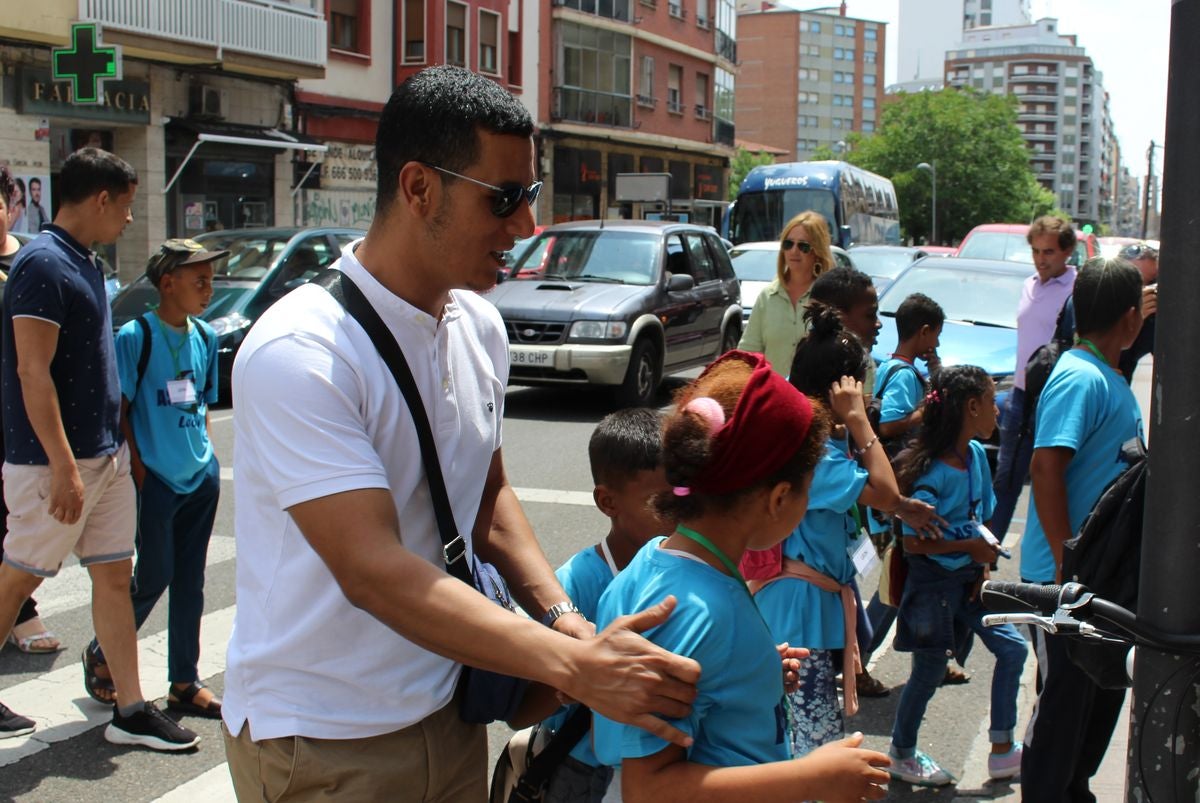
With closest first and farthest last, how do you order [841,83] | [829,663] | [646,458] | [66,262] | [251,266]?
1. [646,458]
2. [829,663]
3. [66,262]
4. [251,266]
5. [841,83]

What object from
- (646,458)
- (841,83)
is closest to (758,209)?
(646,458)

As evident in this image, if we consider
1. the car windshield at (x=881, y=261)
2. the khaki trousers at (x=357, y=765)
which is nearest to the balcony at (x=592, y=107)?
the car windshield at (x=881, y=261)

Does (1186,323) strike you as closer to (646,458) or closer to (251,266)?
(646,458)

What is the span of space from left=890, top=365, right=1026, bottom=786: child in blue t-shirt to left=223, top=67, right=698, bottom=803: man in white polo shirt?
91.0 inches

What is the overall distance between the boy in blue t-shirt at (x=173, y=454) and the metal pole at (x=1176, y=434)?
3375mm

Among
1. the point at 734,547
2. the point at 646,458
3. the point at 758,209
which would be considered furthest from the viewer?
the point at 758,209

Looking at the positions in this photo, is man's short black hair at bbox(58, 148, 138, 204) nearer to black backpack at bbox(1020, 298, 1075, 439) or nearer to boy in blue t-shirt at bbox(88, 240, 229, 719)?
boy in blue t-shirt at bbox(88, 240, 229, 719)

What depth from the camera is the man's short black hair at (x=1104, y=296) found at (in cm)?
365

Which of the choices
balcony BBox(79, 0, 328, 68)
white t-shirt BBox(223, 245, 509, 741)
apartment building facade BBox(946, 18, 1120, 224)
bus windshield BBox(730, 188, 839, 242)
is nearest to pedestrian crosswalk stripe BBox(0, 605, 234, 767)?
white t-shirt BBox(223, 245, 509, 741)

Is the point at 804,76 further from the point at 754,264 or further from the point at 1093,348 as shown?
the point at 1093,348

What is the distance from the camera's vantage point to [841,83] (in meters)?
127

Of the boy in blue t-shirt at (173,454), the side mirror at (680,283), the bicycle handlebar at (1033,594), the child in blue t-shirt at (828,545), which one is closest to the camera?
the bicycle handlebar at (1033,594)

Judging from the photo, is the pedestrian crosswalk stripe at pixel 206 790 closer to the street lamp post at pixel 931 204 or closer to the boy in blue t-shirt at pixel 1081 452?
the boy in blue t-shirt at pixel 1081 452

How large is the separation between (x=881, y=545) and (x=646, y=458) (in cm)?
224
